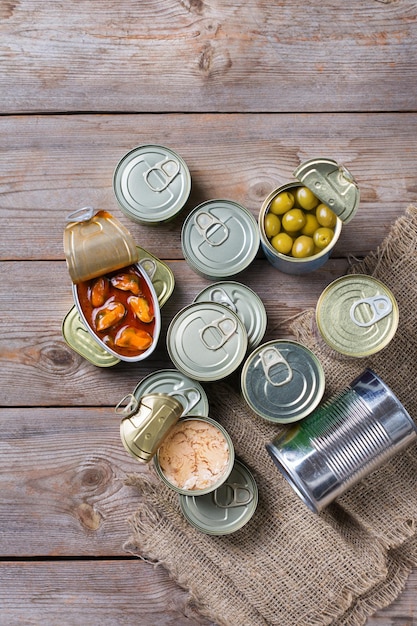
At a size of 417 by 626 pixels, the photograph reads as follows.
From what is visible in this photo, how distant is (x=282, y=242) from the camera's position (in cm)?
161

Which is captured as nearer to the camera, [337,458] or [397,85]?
[337,458]

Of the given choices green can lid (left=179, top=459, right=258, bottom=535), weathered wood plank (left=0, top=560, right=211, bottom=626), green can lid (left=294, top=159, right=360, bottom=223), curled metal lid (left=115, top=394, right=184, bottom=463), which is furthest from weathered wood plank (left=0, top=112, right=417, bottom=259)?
weathered wood plank (left=0, top=560, right=211, bottom=626)

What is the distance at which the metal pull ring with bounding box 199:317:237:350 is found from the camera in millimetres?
1608

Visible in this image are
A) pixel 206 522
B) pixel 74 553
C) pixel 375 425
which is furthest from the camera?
pixel 74 553

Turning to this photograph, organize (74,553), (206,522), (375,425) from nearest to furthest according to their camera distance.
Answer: (375,425) → (206,522) → (74,553)

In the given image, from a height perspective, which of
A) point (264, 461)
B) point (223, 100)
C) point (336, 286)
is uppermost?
point (223, 100)

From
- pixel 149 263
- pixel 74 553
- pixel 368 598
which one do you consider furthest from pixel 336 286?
pixel 74 553

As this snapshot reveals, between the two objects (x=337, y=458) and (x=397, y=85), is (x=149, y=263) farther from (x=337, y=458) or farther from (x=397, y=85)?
(x=397, y=85)

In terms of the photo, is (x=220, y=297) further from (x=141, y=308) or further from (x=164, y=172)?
(x=164, y=172)

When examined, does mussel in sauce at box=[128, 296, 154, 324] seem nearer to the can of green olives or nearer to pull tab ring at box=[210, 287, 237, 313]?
pull tab ring at box=[210, 287, 237, 313]

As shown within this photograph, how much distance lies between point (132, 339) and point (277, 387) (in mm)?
343

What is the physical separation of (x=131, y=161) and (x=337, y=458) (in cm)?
85

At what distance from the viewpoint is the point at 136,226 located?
176 centimetres

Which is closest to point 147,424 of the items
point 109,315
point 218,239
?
point 109,315
